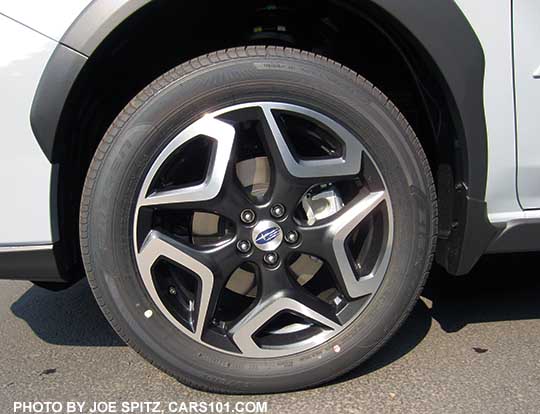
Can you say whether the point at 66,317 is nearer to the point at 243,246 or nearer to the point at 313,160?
the point at 243,246

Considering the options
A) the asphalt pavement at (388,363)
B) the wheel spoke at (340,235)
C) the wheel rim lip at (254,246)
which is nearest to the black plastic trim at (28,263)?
the wheel rim lip at (254,246)

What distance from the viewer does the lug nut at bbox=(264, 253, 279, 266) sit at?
193 cm

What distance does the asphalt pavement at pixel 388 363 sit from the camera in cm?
198

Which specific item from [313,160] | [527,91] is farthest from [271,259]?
[527,91]

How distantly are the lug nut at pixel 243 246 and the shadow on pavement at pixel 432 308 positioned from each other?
24.6 inches

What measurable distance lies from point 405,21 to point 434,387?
1.20 metres

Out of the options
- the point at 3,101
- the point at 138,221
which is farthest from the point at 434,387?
the point at 3,101

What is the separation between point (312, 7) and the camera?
81.4 inches

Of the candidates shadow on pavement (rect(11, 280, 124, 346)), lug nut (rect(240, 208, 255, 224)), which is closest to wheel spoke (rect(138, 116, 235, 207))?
lug nut (rect(240, 208, 255, 224))

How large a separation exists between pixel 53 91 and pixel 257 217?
0.72 m

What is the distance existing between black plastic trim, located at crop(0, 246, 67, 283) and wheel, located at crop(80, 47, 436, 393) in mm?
121

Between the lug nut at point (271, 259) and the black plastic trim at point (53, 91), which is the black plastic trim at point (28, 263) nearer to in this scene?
the black plastic trim at point (53, 91)

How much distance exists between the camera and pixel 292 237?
1923 millimetres

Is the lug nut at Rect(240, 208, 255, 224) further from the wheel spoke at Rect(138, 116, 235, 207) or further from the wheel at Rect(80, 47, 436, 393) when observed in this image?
the wheel spoke at Rect(138, 116, 235, 207)
